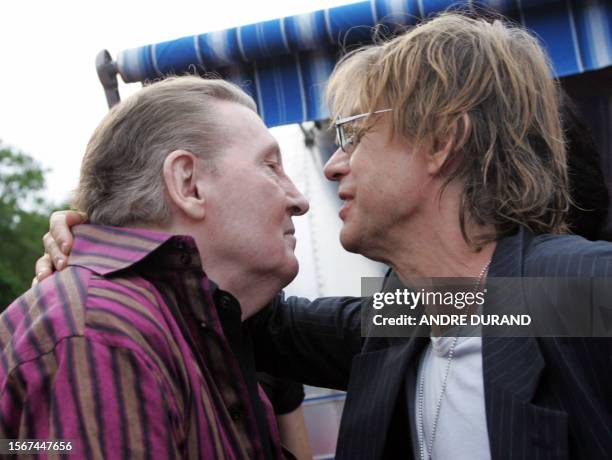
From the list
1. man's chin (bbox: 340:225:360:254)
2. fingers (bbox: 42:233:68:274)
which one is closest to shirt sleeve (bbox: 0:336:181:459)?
fingers (bbox: 42:233:68:274)

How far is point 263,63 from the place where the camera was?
11.9 ft

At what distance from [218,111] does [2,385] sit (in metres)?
1.16

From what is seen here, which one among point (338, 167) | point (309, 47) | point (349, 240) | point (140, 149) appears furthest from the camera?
point (309, 47)

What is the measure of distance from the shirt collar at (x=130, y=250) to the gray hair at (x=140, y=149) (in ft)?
0.50

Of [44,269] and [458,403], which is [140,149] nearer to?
[44,269]

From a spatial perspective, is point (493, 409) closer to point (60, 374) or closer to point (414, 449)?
point (414, 449)

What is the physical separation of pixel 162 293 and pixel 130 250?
144 millimetres

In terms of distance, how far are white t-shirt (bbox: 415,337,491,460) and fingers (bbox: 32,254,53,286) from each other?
44.3 inches

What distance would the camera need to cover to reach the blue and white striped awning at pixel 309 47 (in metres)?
3.26

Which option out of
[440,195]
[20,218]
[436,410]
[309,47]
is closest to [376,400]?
[436,410]

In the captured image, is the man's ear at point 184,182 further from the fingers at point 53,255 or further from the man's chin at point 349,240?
the man's chin at point 349,240

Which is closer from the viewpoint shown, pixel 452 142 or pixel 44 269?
pixel 44 269

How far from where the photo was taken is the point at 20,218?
36281 millimetres

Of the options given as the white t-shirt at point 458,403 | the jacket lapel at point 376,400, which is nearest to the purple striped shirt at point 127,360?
the jacket lapel at point 376,400
